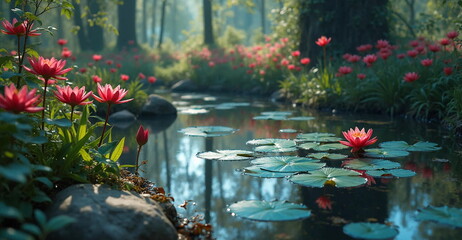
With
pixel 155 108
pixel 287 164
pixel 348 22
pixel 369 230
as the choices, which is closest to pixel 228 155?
pixel 287 164

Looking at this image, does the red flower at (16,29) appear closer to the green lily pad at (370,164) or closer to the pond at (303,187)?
the pond at (303,187)

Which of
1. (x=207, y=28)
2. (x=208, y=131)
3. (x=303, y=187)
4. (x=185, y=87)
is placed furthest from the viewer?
(x=207, y=28)

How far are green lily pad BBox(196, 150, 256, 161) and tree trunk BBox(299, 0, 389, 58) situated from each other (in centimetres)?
602

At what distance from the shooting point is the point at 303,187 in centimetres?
355

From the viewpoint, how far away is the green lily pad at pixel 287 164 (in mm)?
3945

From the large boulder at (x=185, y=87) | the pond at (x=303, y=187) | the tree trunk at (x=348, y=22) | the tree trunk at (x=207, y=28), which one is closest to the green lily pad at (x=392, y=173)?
the pond at (x=303, y=187)

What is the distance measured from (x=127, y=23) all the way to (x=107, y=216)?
20356 mm

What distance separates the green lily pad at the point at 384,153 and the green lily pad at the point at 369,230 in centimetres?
185

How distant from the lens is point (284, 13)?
1163 centimetres

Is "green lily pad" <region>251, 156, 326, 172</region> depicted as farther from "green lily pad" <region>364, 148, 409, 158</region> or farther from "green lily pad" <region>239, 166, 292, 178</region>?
"green lily pad" <region>364, 148, 409, 158</region>

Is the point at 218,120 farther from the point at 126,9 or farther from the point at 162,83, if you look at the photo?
the point at 126,9

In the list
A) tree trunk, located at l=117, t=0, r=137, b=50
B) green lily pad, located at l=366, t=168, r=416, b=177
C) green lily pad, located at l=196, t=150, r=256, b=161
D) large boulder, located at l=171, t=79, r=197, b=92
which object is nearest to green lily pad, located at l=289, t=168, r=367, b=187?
green lily pad, located at l=366, t=168, r=416, b=177

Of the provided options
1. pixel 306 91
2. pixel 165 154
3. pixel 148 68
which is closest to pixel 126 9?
pixel 148 68

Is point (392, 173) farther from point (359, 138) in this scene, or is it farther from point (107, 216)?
point (107, 216)
